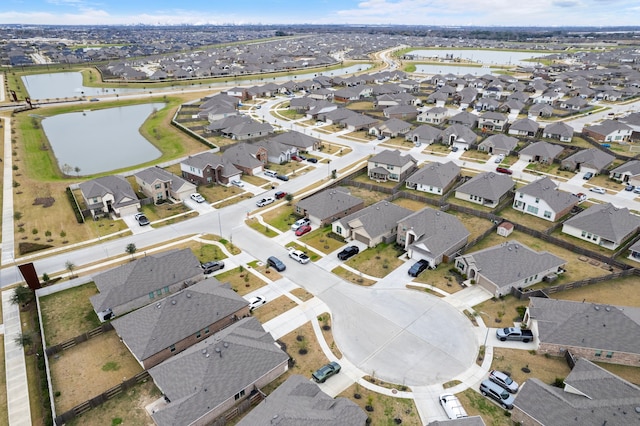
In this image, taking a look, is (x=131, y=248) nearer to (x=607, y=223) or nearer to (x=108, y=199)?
Answer: (x=108, y=199)

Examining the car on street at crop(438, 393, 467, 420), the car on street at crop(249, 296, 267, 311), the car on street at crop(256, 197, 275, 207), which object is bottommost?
the car on street at crop(249, 296, 267, 311)

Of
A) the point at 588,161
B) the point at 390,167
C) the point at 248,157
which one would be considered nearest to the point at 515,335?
the point at 390,167

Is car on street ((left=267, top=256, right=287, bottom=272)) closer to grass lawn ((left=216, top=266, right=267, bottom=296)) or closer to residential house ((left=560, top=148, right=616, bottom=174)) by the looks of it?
grass lawn ((left=216, top=266, right=267, bottom=296))

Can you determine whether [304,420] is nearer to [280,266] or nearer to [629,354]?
[280,266]

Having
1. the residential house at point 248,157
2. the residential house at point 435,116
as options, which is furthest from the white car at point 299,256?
the residential house at point 435,116

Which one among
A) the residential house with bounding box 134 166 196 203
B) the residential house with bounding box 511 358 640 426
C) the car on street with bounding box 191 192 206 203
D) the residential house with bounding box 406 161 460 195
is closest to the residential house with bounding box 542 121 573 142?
the residential house with bounding box 406 161 460 195

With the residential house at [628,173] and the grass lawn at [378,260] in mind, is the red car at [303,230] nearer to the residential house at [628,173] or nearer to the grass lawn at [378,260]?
the grass lawn at [378,260]

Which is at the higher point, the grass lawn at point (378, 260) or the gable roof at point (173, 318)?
the gable roof at point (173, 318)
